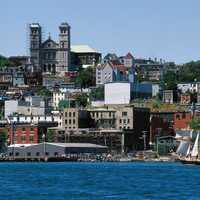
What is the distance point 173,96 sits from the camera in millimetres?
190875

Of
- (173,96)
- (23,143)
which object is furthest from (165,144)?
(173,96)

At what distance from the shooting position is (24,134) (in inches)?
6156

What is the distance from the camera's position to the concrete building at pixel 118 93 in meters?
184

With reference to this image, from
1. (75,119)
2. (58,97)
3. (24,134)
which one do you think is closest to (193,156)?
(75,119)

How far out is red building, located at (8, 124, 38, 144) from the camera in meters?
156

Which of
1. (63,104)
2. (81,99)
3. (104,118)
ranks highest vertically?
(81,99)

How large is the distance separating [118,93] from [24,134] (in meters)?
31.0

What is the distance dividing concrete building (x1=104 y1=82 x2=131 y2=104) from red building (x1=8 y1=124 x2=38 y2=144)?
2798 centimetres

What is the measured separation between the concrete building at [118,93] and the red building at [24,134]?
28.0 metres

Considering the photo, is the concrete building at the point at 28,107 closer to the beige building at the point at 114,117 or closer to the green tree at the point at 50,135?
the beige building at the point at 114,117

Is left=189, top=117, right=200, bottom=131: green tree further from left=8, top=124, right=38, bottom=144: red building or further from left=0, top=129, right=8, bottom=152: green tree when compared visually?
left=0, top=129, right=8, bottom=152: green tree

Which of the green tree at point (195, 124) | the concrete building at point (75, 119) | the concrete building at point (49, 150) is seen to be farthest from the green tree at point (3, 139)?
the green tree at point (195, 124)

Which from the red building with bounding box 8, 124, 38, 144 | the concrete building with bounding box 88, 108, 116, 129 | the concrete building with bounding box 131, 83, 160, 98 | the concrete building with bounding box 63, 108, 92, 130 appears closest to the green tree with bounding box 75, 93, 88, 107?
the concrete building with bounding box 131, 83, 160, 98

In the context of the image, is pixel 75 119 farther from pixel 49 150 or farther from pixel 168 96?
pixel 168 96
